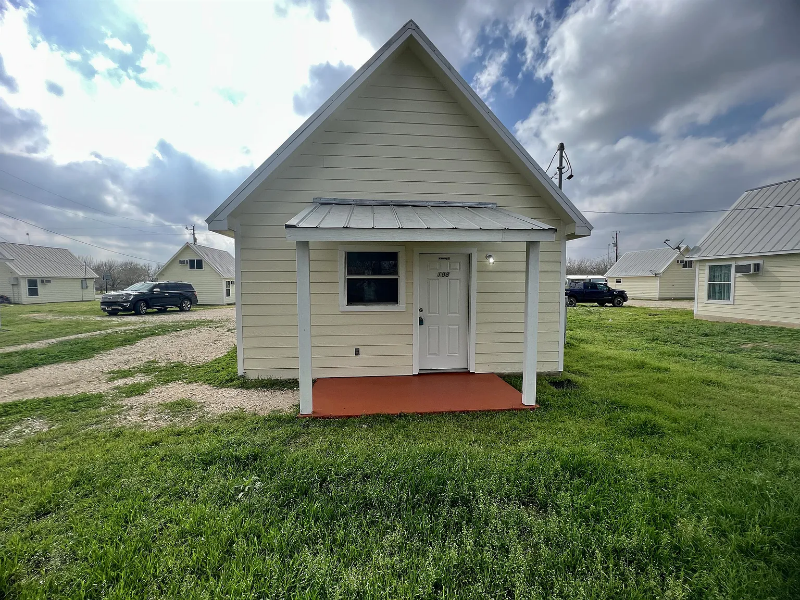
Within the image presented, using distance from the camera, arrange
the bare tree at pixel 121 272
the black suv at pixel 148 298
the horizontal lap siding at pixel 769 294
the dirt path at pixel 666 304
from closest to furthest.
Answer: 1. the horizontal lap siding at pixel 769 294
2. the black suv at pixel 148 298
3. the dirt path at pixel 666 304
4. the bare tree at pixel 121 272

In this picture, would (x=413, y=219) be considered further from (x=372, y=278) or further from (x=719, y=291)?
(x=719, y=291)

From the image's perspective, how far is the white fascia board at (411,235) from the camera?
153 inches

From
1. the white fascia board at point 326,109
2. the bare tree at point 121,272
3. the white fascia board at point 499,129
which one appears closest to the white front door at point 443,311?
the white fascia board at point 499,129

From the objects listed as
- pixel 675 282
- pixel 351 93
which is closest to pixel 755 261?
pixel 351 93

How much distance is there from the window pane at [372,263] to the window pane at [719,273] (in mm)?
15718

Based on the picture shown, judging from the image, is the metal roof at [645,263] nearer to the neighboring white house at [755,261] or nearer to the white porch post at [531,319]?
the neighboring white house at [755,261]

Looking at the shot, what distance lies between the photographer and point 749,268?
1227 centimetres

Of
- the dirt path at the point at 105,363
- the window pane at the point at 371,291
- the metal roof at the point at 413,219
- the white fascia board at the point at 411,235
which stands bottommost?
the dirt path at the point at 105,363

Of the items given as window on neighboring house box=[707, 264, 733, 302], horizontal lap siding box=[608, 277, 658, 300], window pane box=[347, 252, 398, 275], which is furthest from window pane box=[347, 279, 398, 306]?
horizontal lap siding box=[608, 277, 658, 300]

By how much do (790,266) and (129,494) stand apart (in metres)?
18.6

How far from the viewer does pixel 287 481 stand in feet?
9.14

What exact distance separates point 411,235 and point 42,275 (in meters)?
37.5

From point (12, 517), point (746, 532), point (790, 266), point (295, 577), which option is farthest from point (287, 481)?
point (790, 266)

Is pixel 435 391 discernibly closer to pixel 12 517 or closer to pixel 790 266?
pixel 12 517
